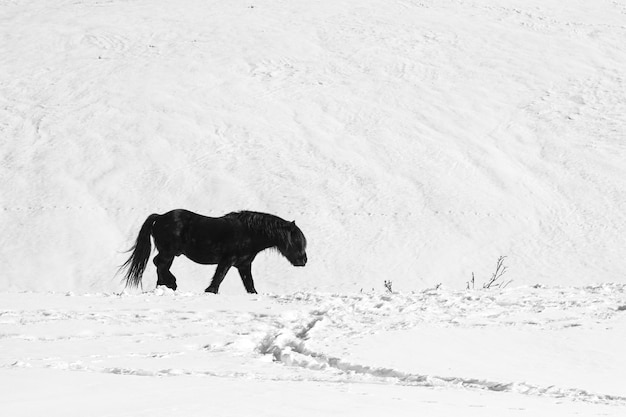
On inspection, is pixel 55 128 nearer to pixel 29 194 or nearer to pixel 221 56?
pixel 29 194

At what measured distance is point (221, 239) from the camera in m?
10.3

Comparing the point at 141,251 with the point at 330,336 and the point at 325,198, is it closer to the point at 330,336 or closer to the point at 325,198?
the point at 330,336

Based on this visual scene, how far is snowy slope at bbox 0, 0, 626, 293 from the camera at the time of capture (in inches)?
579

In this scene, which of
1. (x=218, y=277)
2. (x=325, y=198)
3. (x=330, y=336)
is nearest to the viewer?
(x=330, y=336)

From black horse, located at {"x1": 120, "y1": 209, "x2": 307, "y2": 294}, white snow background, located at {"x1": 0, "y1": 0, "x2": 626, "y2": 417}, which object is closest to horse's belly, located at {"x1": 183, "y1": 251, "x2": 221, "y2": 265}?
black horse, located at {"x1": 120, "y1": 209, "x2": 307, "y2": 294}

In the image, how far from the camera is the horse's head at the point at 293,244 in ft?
34.0

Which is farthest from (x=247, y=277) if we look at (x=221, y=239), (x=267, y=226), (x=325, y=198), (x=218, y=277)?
(x=325, y=198)

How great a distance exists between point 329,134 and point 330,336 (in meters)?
12.0

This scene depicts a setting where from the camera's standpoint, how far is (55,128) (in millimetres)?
18672

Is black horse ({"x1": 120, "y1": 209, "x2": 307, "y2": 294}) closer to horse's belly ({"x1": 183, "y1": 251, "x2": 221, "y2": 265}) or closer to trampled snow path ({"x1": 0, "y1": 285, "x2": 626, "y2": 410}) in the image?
horse's belly ({"x1": 183, "y1": 251, "x2": 221, "y2": 265})

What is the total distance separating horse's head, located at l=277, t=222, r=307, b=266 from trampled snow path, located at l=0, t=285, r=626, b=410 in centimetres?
121

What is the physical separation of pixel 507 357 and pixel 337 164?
38.2 ft

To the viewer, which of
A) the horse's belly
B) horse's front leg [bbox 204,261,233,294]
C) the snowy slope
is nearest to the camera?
horse's front leg [bbox 204,261,233,294]

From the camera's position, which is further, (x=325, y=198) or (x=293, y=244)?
(x=325, y=198)
